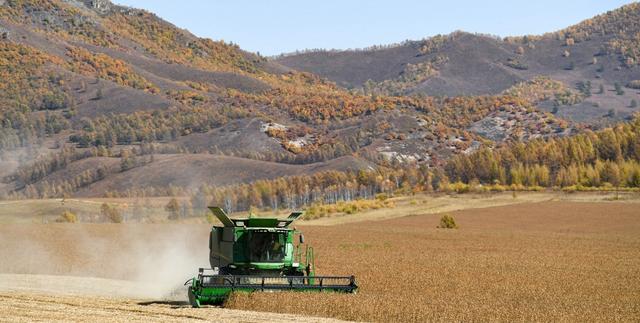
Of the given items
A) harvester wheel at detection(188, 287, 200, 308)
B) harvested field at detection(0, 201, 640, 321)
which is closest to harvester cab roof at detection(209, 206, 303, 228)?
harvested field at detection(0, 201, 640, 321)

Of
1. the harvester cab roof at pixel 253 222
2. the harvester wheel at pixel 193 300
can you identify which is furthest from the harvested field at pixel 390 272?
the harvester cab roof at pixel 253 222

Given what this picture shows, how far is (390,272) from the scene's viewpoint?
138 feet

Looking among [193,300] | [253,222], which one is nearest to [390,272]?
[253,222]

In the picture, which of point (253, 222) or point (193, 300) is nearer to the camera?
point (193, 300)

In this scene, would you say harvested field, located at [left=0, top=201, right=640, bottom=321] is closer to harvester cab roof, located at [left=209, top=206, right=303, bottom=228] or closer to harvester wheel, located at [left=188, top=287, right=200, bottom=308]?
harvester wheel, located at [left=188, top=287, right=200, bottom=308]

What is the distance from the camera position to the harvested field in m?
27.4

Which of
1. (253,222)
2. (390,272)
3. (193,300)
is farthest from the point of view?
(390,272)

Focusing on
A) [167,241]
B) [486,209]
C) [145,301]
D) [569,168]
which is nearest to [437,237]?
[167,241]

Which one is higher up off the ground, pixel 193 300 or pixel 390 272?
pixel 193 300

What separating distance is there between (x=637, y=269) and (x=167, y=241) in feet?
83.2

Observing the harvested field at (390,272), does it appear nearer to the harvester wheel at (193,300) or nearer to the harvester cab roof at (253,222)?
the harvester wheel at (193,300)

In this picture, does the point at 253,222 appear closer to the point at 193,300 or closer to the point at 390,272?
the point at 193,300

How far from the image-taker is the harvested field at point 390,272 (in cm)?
2741

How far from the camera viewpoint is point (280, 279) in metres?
30.7
